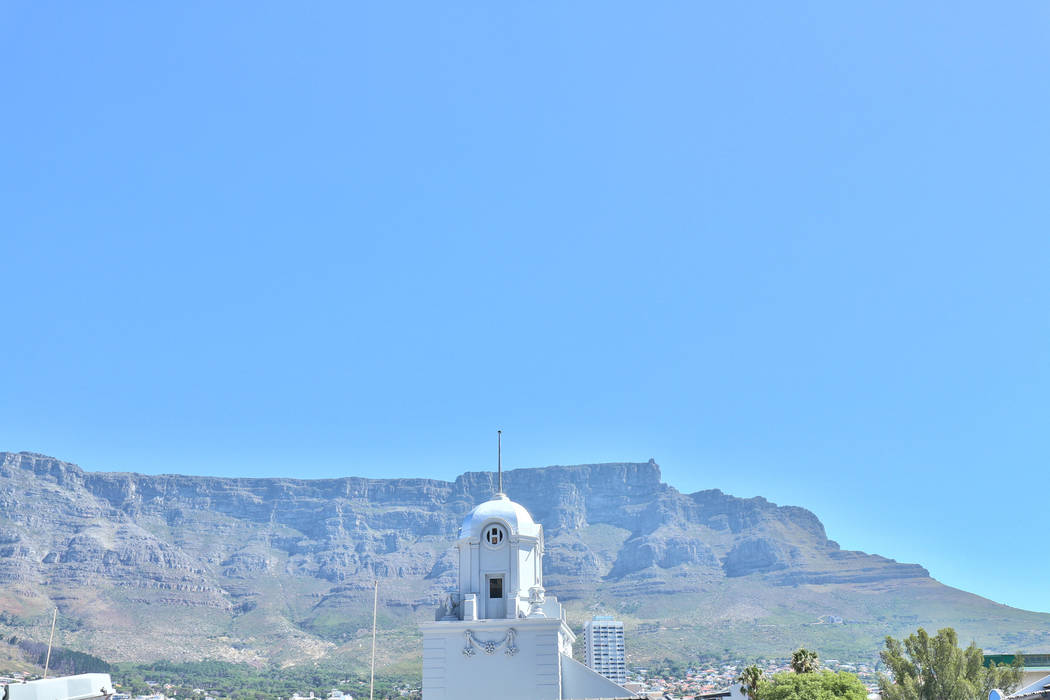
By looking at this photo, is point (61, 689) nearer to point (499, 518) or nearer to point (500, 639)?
point (500, 639)

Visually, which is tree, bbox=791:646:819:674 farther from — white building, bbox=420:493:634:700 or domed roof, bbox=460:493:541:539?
domed roof, bbox=460:493:541:539

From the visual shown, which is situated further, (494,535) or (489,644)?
(494,535)

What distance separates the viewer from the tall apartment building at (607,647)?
174 m

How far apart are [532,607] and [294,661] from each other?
572 feet

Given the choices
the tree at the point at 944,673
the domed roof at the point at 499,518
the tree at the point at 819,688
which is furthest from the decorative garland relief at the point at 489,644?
the tree at the point at 944,673

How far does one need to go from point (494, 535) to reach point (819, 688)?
1411cm

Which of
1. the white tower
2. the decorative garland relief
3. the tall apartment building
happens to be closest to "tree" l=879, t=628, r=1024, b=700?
the white tower

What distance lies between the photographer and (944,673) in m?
32.5

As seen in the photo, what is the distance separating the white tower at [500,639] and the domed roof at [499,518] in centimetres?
7

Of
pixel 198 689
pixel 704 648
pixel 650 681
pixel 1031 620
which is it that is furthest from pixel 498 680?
pixel 1031 620

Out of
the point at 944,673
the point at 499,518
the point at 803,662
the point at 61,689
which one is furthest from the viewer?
the point at 803,662

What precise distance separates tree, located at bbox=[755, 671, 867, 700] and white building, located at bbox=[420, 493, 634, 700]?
211 inches

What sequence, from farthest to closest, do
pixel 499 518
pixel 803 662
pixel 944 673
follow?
pixel 803 662 < pixel 499 518 < pixel 944 673

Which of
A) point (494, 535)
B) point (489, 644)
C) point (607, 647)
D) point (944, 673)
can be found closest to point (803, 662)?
point (944, 673)
